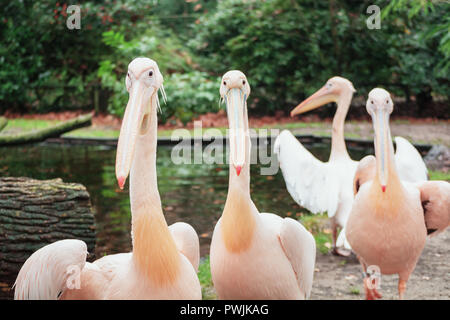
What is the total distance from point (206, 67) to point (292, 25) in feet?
7.56

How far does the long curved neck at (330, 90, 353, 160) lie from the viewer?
434 cm

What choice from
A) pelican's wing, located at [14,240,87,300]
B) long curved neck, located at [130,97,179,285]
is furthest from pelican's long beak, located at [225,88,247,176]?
pelican's wing, located at [14,240,87,300]

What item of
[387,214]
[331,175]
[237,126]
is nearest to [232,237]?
[237,126]

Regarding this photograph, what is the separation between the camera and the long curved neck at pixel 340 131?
434 cm

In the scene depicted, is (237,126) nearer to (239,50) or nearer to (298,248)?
(298,248)

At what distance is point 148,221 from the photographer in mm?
1872

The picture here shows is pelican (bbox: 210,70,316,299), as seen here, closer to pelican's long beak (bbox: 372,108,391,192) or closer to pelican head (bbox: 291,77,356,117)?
pelican's long beak (bbox: 372,108,391,192)

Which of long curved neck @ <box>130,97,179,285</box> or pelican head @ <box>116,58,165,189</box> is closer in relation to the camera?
pelican head @ <box>116,58,165,189</box>

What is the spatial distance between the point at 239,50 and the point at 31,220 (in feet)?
30.6

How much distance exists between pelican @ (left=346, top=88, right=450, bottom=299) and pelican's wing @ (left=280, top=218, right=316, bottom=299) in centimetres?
59

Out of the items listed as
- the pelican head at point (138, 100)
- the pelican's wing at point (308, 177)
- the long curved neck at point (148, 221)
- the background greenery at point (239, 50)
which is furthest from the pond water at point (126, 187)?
the background greenery at point (239, 50)

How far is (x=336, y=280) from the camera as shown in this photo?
12.0 feet
